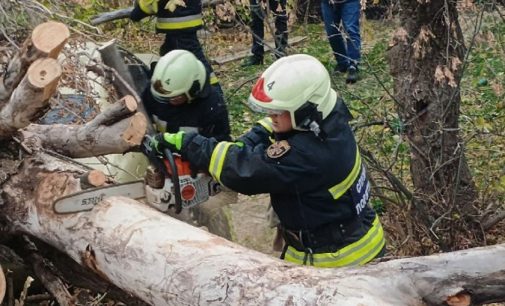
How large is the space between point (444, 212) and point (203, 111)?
1657mm

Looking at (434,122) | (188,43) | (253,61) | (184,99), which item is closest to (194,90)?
(184,99)

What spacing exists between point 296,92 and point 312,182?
398 mm

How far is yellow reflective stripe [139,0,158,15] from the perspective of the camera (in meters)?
5.53

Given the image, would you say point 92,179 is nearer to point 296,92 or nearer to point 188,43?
point 296,92

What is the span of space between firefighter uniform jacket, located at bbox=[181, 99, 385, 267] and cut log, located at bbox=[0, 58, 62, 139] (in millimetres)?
648

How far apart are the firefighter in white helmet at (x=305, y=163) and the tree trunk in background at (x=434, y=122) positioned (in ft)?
3.68

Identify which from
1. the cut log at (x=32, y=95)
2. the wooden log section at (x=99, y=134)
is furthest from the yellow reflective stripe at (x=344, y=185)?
the cut log at (x=32, y=95)

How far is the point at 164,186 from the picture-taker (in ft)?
11.8

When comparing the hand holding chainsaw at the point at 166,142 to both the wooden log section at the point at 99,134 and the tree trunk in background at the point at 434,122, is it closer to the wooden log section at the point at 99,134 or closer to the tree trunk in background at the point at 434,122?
the wooden log section at the point at 99,134

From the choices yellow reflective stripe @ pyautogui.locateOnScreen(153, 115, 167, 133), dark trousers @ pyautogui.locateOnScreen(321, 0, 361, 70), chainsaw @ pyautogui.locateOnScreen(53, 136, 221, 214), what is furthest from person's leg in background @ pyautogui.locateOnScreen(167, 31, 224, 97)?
dark trousers @ pyautogui.locateOnScreen(321, 0, 361, 70)

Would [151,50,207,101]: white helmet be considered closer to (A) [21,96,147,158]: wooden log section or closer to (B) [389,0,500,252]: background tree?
(A) [21,96,147,158]: wooden log section

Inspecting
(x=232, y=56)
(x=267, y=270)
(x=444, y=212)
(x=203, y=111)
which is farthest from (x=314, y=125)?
(x=232, y=56)

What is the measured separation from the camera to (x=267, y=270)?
258 cm

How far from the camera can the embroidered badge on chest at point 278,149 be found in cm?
327
